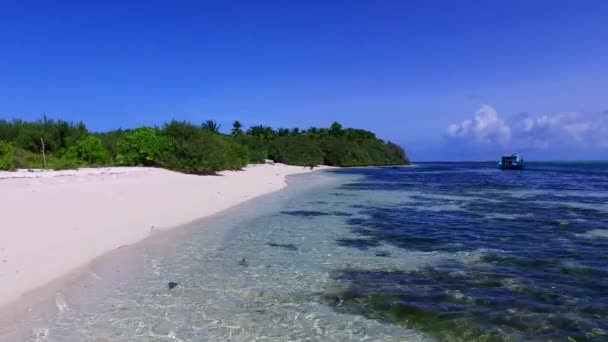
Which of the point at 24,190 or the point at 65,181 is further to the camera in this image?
the point at 65,181

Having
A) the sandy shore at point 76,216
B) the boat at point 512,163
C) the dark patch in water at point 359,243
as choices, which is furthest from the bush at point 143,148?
the boat at point 512,163

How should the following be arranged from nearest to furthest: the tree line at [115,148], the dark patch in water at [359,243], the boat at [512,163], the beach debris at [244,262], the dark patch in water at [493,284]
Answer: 1. the dark patch in water at [493,284]
2. the beach debris at [244,262]
3. the dark patch in water at [359,243]
4. the tree line at [115,148]
5. the boat at [512,163]

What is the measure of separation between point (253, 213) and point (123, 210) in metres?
6.12

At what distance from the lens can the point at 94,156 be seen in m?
40.1

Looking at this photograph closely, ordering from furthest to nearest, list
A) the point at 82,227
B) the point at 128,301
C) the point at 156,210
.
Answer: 1. the point at 156,210
2. the point at 82,227
3. the point at 128,301

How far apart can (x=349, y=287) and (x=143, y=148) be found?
36.8m

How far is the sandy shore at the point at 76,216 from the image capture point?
31.3 feet

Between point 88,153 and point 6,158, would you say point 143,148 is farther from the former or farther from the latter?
point 6,158

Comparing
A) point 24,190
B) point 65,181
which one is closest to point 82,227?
point 24,190

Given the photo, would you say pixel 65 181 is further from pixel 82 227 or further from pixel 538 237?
pixel 538 237

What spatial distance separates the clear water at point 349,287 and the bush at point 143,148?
27585 millimetres

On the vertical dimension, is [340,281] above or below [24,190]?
below

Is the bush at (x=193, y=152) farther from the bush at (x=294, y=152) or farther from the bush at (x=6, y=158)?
the bush at (x=294, y=152)

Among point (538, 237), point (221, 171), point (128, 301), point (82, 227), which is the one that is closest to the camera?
point (128, 301)
